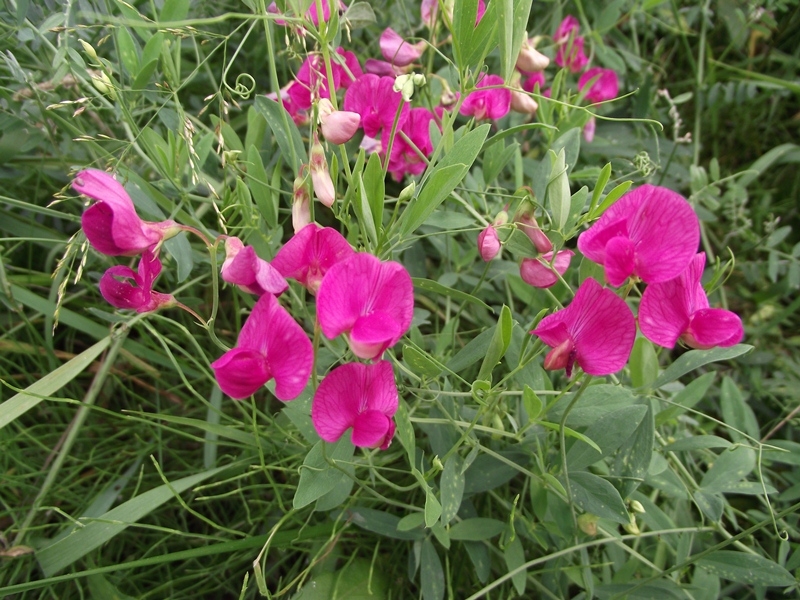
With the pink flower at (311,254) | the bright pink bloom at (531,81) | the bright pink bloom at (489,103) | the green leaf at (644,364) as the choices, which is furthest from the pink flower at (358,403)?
the bright pink bloom at (531,81)

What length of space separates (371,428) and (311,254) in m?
0.21

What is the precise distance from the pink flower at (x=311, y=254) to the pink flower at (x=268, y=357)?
0.19 ft

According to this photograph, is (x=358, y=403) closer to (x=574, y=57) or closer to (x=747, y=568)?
(x=747, y=568)

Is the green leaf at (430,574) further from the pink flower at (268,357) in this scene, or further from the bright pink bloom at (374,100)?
the bright pink bloom at (374,100)

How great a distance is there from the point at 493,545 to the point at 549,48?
1.11 metres

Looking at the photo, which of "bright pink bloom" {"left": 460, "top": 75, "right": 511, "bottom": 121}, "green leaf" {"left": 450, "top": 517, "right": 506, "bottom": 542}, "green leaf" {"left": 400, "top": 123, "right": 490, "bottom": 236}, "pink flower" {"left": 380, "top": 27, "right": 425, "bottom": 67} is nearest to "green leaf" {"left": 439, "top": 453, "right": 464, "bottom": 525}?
"green leaf" {"left": 450, "top": 517, "right": 506, "bottom": 542}

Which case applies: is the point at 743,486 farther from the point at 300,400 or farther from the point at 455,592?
the point at 300,400

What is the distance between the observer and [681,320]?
71cm

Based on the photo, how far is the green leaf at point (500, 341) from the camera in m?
0.69

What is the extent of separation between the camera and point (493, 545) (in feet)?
3.42

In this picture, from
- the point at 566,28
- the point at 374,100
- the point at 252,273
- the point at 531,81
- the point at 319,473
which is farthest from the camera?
the point at 566,28

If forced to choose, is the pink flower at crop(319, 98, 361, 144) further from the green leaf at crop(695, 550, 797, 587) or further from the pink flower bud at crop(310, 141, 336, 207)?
the green leaf at crop(695, 550, 797, 587)

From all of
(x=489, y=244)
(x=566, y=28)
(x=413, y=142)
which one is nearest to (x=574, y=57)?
(x=566, y=28)

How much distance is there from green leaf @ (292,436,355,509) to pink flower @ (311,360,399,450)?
0.32 ft
